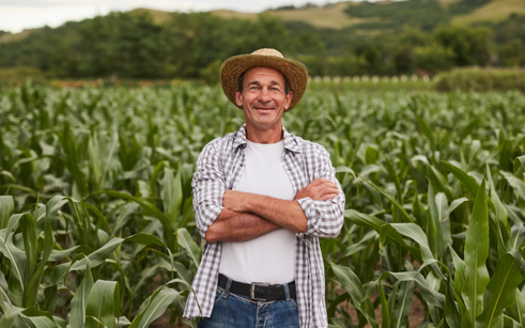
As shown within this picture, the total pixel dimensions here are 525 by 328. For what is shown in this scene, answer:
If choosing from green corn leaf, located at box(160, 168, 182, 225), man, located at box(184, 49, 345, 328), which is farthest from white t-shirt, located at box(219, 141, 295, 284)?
green corn leaf, located at box(160, 168, 182, 225)

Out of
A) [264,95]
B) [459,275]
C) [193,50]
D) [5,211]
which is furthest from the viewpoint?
[193,50]

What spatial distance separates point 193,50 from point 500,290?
71.1 metres

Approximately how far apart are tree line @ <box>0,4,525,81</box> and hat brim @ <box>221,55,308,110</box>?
60.1m

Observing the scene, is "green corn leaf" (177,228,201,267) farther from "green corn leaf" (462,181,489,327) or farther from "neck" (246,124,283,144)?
"green corn leaf" (462,181,489,327)

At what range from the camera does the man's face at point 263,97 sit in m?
1.67

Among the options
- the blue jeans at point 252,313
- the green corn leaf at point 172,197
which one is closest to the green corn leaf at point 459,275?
the blue jeans at point 252,313

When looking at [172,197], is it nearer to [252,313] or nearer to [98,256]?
[98,256]

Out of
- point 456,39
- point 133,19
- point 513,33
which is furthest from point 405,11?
point 133,19

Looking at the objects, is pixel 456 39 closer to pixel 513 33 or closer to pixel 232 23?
pixel 513 33

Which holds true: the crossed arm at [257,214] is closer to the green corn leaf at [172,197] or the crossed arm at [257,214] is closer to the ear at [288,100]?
the ear at [288,100]

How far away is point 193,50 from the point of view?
6981 cm

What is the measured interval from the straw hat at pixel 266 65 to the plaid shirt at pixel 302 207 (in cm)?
22

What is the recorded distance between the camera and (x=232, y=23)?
278ft

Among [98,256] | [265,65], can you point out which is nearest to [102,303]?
[98,256]
